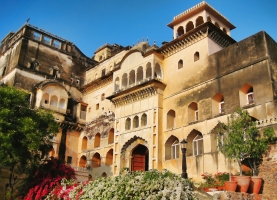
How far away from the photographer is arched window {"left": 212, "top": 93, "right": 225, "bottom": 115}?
67.1ft

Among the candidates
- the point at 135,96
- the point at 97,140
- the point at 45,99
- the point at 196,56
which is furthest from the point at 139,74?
the point at 45,99

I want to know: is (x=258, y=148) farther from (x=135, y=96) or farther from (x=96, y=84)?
(x=96, y=84)

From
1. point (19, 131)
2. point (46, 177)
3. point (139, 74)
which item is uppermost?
point (139, 74)

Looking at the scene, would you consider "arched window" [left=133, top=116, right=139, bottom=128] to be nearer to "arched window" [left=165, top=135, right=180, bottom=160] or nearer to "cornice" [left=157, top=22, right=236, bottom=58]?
"arched window" [left=165, top=135, right=180, bottom=160]

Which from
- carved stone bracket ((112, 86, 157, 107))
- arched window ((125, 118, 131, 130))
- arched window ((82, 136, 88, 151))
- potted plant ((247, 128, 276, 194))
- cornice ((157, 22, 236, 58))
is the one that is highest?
cornice ((157, 22, 236, 58))

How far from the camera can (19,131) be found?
17.1m

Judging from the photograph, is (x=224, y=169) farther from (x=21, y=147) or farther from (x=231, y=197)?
(x=21, y=147)

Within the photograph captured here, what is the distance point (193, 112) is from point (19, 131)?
11.4 metres

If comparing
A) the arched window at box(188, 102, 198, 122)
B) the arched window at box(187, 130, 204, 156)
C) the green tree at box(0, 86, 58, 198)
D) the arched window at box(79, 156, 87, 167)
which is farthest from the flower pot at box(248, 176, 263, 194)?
the arched window at box(79, 156, 87, 167)

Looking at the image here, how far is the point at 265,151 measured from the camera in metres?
14.9

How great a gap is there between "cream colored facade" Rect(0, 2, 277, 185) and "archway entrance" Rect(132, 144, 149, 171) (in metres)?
0.08

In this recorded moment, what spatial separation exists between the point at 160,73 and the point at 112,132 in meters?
7.27

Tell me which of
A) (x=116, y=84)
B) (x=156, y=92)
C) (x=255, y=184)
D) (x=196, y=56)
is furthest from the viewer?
(x=116, y=84)

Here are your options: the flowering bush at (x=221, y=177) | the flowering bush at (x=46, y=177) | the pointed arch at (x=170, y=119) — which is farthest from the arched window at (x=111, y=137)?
the flowering bush at (x=221, y=177)
